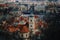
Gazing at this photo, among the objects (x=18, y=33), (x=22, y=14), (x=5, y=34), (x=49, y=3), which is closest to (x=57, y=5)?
(x=49, y=3)

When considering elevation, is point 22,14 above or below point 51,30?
above

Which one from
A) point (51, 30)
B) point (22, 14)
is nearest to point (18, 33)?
point (22, 14)

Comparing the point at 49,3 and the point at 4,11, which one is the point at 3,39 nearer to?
the point at 4,11

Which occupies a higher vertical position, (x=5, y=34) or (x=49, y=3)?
(x=49, y=3)

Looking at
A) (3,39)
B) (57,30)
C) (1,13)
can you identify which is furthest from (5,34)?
(57,30)

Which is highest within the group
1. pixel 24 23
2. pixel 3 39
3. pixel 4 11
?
pixel 4 11

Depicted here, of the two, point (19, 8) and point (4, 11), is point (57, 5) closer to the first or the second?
point (19, 8)

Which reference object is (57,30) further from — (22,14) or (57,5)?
(22,14)

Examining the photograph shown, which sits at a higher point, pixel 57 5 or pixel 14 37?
pixel 57 5
